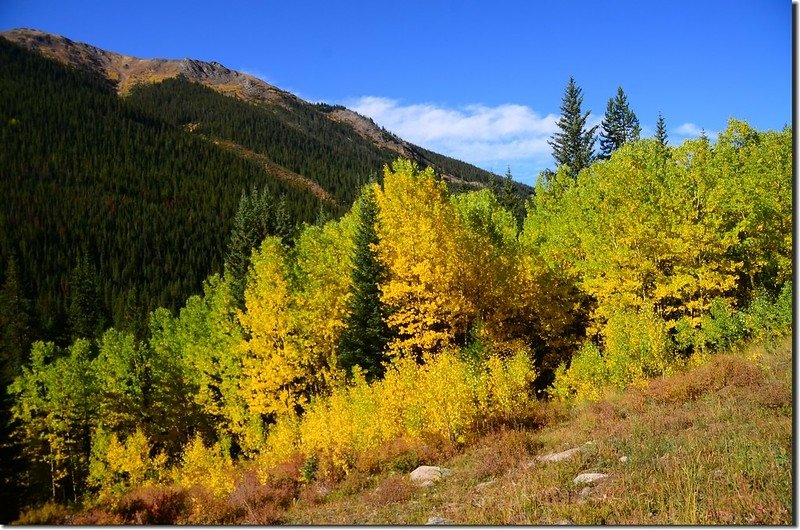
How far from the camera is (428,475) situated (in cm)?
1205

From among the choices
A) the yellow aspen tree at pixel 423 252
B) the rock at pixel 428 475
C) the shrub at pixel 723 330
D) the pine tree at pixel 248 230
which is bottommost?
the rock at pixel 428 475

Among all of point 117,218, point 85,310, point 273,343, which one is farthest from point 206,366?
point 117,218

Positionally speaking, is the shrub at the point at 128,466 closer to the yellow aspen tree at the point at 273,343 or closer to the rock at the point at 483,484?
the yellow aspen tree at the point at 273,343

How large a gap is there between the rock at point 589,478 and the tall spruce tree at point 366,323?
1439cm

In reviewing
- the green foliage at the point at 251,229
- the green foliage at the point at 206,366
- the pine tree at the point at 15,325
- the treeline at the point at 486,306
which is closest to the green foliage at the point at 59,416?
the green foliage at the point at 206,366

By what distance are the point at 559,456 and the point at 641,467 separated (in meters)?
2.45

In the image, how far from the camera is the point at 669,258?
20297 mm

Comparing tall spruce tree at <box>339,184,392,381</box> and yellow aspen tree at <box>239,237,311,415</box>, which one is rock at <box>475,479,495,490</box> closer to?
tall spruce tree at <box>339,184,392,381</box>

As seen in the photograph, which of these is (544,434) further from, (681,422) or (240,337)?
(240,337)

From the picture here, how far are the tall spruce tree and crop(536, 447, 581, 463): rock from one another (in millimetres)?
12272

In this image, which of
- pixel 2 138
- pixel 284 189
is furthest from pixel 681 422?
pixel 2 138

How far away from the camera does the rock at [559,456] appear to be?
10656mm

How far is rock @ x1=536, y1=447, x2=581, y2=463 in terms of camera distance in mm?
10656

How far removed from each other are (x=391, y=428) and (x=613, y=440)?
7053 mm
